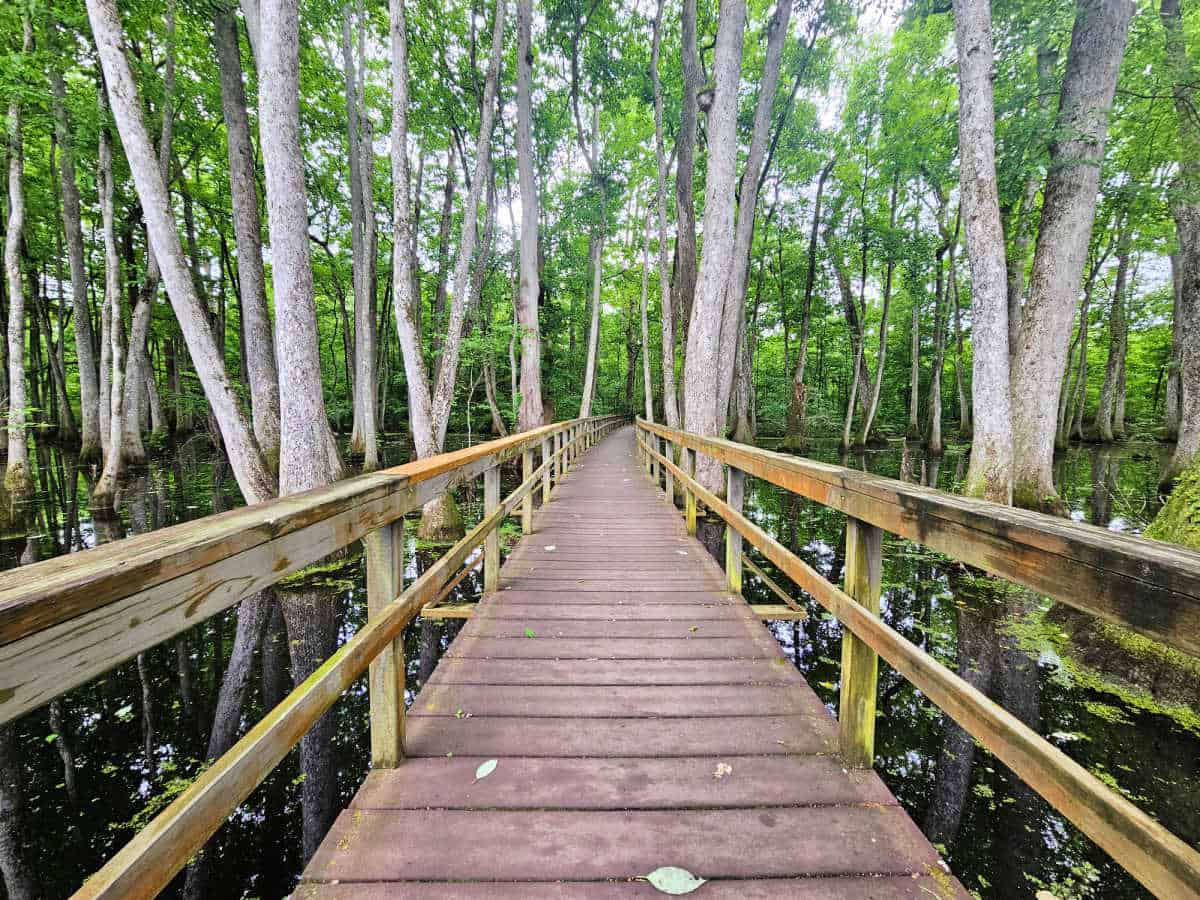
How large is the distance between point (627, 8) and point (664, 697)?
1639 cm

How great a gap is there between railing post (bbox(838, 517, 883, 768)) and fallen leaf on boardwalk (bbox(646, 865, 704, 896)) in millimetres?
807

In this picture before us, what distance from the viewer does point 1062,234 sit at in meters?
6.36

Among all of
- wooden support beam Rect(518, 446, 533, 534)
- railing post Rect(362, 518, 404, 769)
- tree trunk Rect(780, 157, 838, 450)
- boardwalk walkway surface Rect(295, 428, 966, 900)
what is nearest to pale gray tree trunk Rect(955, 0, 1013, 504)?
boardwalk walkway surface Rect(295, 428, 966, 900)

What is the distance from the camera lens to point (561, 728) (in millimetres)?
2021

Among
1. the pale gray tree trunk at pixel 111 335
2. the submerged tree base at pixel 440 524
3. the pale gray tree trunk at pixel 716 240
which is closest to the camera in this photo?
the pale gray tree trunk at pixel 716 240

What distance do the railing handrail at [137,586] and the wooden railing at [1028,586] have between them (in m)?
1.56

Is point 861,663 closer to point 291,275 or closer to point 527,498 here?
point 527,498

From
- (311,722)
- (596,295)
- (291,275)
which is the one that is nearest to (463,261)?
(291,275)

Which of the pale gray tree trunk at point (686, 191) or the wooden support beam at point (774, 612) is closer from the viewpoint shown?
the wooden support beam at point (774, 612)

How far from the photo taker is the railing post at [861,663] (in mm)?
1751

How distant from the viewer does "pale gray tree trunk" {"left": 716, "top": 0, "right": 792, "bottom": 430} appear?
8.53m

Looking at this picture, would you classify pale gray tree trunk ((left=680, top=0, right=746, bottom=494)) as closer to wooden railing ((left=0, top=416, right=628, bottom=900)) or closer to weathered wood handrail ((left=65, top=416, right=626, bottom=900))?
weathered wood handrail ((left=65, top=416, right=626, bottom=900))

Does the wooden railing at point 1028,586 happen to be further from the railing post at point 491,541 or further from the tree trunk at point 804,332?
the tree trunk at point 804,332

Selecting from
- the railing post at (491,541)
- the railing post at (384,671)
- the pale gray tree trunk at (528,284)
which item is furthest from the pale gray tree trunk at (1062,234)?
the pale gray tree trunk at (528,284)
